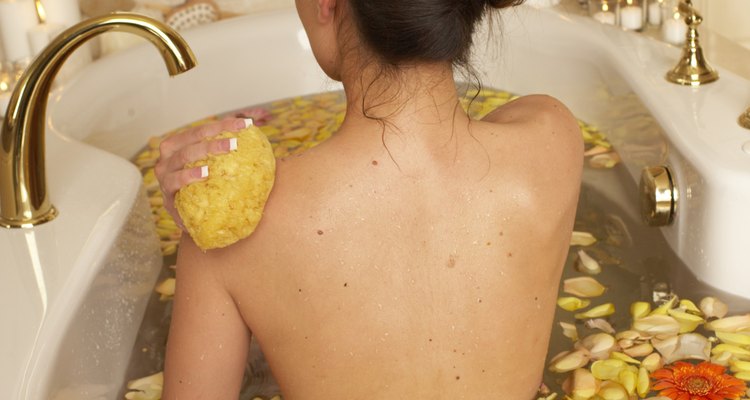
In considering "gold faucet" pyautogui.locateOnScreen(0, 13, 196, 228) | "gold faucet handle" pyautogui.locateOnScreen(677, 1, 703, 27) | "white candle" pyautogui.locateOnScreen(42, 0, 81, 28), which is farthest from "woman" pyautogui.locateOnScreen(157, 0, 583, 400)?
"white candle" pyautogui.locateOnScreen(42, 0, 81, 28)

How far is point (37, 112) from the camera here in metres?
1.46

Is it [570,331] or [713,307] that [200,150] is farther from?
[713,307]

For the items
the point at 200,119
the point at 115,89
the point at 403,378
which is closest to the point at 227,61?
the point at 200,119

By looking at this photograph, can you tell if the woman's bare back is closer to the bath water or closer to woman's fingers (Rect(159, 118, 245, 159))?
woman's fingers (Rect(159, 118, 245, 159))

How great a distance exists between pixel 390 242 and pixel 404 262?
0.03 meters

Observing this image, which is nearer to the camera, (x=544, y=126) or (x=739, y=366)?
(x=544, y=126)

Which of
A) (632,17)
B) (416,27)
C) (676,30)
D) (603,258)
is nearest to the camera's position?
(416,27)

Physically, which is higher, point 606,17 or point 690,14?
point 690,14

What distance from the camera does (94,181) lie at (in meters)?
1.68

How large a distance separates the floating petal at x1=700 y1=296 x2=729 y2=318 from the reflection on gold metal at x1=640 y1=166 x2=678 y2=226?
15 cm

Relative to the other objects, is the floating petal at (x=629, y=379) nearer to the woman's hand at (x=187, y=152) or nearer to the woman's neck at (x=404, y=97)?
the woman's neck at (x=404, y=97)

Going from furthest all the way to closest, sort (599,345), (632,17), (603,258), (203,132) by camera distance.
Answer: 1. (632,17)
2. (603,258)
3. (599,345)
4. (203,132)

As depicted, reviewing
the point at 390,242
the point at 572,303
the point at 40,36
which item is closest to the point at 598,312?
the point at 572,303

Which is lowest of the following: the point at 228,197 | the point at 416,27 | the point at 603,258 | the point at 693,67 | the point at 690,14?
the point at 603,258
